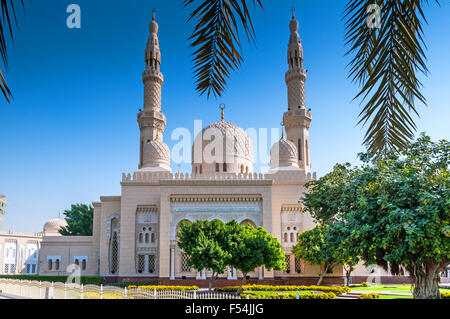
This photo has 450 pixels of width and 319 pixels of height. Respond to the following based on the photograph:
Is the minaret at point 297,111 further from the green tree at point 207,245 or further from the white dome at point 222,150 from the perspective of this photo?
the green tree at point 207,245

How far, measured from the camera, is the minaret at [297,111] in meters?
26.0

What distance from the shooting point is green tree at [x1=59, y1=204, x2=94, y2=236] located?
124 feet

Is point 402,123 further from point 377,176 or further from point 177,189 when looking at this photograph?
point 177,189

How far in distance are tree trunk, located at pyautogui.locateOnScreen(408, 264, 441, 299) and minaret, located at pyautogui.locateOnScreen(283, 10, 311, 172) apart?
15.6m

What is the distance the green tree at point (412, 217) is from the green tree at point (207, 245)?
24.5ft

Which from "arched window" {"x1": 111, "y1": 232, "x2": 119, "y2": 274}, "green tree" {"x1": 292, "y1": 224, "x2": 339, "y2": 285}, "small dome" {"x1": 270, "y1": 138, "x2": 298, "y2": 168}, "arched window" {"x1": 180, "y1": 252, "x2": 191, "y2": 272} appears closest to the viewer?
"green tree" {"x1": 292, "y1": 224, "x2": 339, "y2": 285}

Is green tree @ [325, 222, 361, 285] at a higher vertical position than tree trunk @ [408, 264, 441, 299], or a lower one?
higher

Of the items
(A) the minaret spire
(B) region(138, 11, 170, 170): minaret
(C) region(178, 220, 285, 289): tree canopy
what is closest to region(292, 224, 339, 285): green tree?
(C) region(178, 220, 285, 289): tree canopy

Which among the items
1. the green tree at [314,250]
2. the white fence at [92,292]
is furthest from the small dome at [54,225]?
the green tree at [314,250]

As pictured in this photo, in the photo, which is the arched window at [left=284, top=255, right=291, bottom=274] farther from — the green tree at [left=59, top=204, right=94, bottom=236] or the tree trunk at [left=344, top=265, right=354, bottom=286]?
the green tree at [left=59, top=204, right=94, bottom=236]

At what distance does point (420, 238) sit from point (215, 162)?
18.3m

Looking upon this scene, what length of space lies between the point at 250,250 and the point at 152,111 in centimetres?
1296

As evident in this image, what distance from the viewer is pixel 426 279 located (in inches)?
390

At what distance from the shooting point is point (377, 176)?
10930 millimetres
